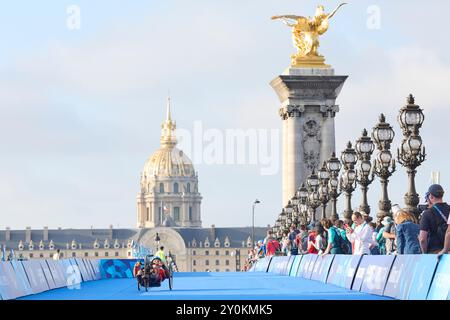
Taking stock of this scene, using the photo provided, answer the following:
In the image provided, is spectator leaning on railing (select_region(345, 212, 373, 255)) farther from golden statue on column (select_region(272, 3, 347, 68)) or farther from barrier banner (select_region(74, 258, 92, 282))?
golden statue on column (select_region(272, 3, 347, 68))

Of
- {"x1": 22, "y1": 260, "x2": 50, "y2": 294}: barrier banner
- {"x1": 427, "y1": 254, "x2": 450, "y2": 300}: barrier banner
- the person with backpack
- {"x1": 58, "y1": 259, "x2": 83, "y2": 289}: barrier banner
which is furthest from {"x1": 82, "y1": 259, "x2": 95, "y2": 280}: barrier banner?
{"x1": 427, "y1": 254, "x2": 450, "y2": 300}: barrier banner

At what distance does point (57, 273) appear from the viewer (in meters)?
35.2

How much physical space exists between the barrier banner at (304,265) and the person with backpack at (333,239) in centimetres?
425

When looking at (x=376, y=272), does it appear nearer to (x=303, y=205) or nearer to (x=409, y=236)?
(x=409, y=236)

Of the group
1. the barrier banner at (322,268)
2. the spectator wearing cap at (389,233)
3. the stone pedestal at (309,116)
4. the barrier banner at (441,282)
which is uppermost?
the stone pedestal at (309,116)

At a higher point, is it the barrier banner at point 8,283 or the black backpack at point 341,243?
the black backpack at point 341,243

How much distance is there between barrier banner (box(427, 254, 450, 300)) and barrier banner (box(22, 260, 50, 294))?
1115 cm

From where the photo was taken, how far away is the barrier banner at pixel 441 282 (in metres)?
19.9

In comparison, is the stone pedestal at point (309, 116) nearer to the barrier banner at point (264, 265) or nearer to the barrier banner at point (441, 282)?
the barrier banner at point (264, 265)

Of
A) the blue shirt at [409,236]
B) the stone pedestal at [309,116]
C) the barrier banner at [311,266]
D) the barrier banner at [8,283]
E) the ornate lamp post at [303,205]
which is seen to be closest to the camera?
the barrier banner at [8,283]

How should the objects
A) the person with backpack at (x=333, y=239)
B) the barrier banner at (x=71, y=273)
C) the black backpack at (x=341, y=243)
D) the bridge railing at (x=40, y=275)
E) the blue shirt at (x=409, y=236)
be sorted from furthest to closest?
the barrier banner at (x=71, y=273), the black backpack at (x=341, y=243), the person with backpack at (x=333, y=239), the bridge railing at (x=40, y=275), the blue shirt at (x=409, y=236)

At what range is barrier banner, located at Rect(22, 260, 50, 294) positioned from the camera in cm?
2981

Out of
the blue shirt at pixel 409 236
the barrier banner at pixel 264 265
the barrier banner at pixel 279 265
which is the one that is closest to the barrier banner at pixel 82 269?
the barrier banner at pixel 279 265
